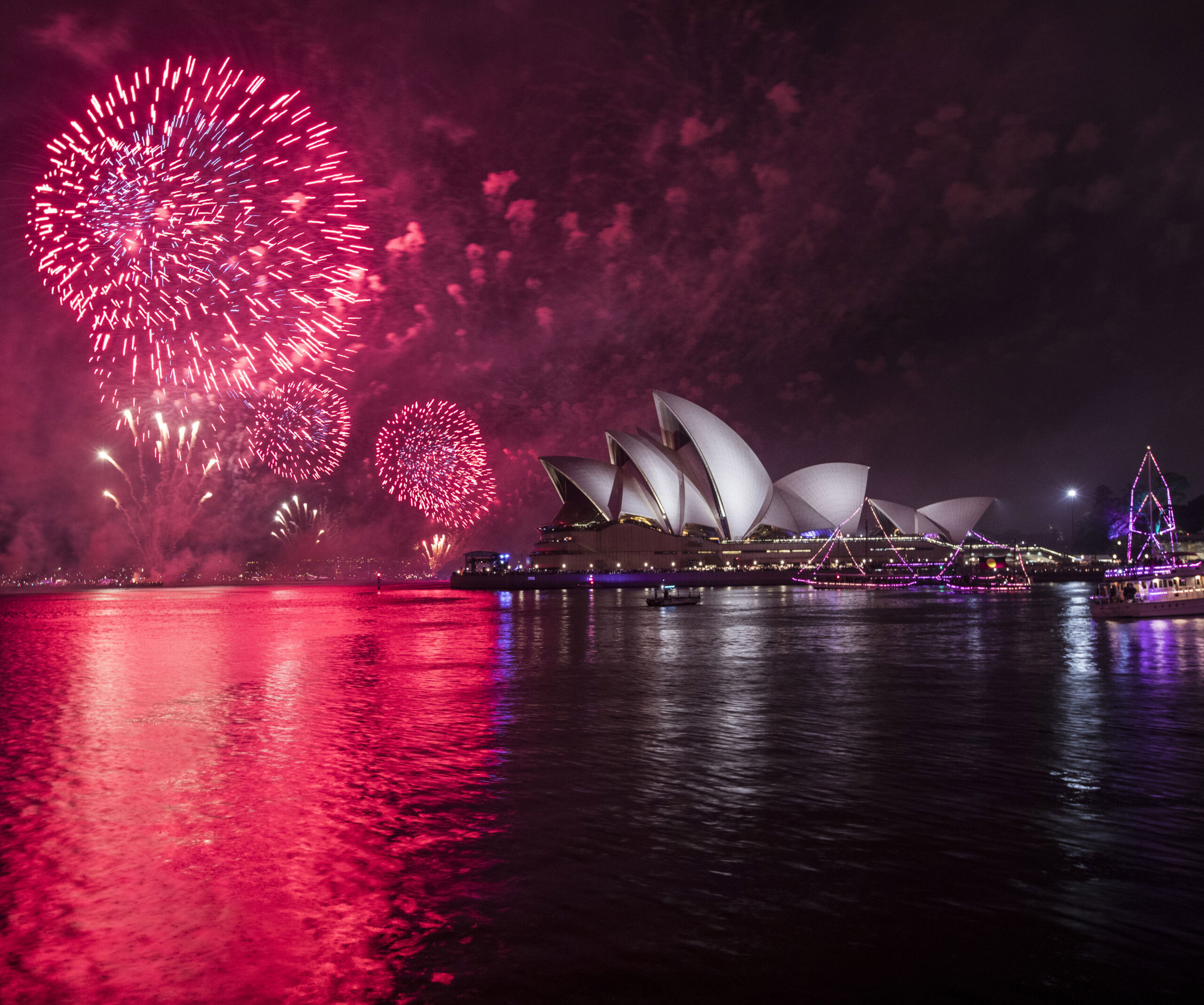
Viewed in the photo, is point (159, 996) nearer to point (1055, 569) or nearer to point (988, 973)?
point (988, 973)

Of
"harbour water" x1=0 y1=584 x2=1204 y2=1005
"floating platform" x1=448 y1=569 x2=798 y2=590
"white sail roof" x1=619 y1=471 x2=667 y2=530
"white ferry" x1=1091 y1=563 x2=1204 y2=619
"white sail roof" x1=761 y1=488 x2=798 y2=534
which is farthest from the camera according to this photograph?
"white sail roof" x1=761 y1=488 x2=798 y2=534

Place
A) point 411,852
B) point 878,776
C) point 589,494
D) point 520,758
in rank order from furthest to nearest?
1. point 589,494
2. point 520,758
3. point 878,776
4. point 411,852

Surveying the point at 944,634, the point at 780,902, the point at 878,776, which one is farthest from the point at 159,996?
the point at 944,634

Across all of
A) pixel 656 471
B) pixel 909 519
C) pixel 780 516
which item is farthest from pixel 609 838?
pixel 909 519

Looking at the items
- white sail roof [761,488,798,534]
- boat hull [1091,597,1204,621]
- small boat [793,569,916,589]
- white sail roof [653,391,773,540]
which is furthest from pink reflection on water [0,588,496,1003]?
white sail roof [761,488,798,534]

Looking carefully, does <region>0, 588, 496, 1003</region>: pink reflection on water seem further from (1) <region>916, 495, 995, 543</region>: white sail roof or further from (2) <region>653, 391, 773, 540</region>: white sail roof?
(1) <region>916, 495, 995, 543</region>: white sail roof

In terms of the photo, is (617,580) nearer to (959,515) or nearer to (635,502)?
(635,502)
